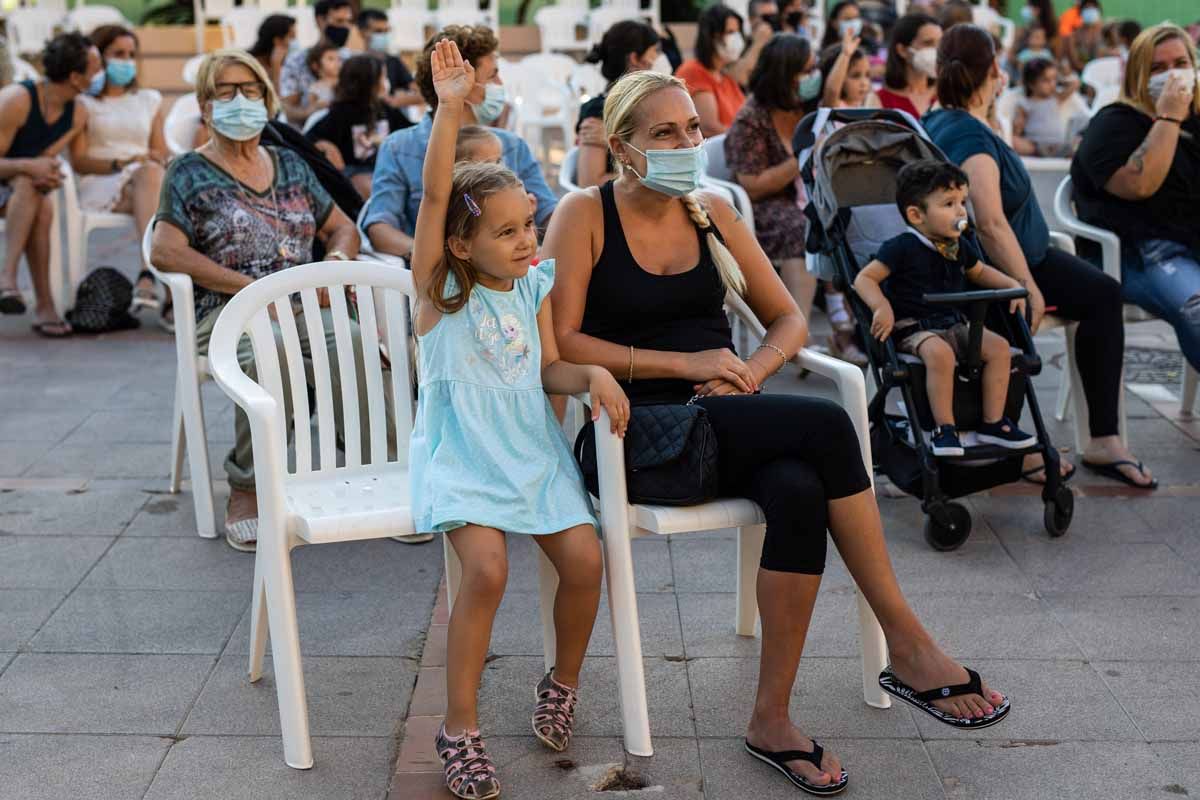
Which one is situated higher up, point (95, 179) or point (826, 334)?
point (95, 179)

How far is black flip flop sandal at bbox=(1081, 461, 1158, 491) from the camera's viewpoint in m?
4.81

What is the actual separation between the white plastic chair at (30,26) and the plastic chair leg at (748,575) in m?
12.9

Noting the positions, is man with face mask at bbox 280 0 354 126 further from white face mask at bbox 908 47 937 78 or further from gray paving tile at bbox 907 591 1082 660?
gray paving tile at bbox 907 591 1082 660

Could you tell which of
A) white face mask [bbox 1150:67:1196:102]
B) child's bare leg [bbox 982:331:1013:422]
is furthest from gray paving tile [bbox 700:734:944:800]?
white face mask [bbox 1150:67:1196:102]

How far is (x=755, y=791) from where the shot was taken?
2861 millimetres

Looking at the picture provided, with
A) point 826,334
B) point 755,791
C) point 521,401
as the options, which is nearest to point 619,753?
point 755,791

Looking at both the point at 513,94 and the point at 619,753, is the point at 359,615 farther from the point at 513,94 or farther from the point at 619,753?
the point at 513,94

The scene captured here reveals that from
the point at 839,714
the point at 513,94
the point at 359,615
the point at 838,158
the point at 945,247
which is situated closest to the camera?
the point at 839,714

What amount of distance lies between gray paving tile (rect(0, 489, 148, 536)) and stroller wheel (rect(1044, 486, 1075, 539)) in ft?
9.46

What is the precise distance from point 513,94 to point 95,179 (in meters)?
4.15

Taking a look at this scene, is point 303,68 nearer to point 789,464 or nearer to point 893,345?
point 893,345

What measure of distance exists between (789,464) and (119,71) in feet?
19.3

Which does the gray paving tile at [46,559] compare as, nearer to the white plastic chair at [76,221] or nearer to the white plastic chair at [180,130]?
the white plastic chair at [180,130]

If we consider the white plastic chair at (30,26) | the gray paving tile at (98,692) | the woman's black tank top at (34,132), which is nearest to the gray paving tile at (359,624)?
the gray paving tile at (98,692)
